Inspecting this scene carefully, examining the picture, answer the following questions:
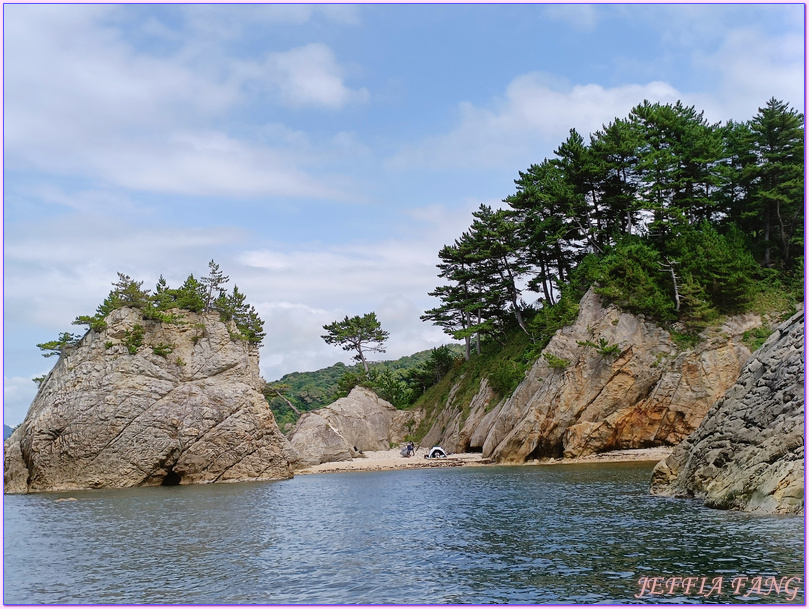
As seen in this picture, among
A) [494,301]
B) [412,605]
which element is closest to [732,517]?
[412,605]

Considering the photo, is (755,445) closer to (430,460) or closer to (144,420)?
(430,460)

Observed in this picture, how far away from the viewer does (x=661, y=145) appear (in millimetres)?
57062

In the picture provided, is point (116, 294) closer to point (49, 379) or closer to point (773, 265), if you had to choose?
point (49, 379)

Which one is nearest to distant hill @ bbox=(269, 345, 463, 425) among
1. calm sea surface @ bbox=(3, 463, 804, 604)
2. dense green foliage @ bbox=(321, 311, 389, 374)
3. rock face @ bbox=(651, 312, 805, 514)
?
dense green foliage @ bbox=(321, 311, 389, 374)

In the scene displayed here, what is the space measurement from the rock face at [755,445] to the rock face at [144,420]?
30.4 meters

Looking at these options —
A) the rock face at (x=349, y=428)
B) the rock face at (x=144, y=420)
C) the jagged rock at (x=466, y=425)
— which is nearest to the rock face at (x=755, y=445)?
the rock face at (x=144, y=420)

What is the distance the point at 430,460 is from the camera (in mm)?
56688

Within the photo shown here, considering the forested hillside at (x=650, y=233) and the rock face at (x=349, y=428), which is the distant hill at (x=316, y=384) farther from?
the forested hillside at (x=650, y=233)

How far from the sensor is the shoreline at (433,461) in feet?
148

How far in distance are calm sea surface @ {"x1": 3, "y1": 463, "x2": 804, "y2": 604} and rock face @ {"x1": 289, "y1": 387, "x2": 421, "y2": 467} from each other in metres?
28.7

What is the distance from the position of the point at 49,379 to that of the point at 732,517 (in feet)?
163

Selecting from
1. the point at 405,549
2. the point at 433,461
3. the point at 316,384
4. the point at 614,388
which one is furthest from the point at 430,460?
the point at 316,384

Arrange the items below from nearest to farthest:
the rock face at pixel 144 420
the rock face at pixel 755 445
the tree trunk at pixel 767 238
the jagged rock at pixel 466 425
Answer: the rock face at pixel 755 445 → the rock face at pixel 144 420 → the tree trunk at pixel 767 238 → the jagged rock at pixel 466 425

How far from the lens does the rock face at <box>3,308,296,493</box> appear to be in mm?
43344
